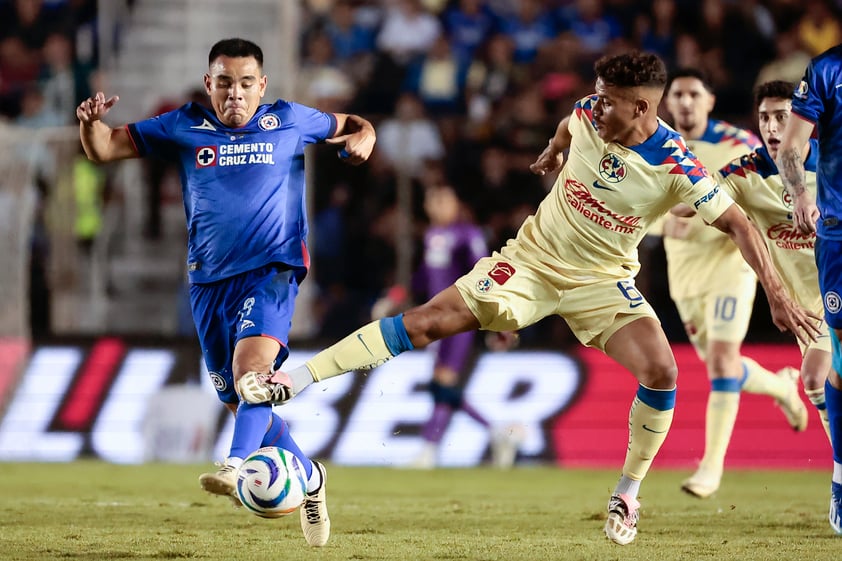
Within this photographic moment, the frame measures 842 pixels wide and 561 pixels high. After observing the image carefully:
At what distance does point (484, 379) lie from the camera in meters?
14.1

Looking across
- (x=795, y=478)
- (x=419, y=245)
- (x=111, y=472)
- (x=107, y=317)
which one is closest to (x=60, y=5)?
(x=107, y=317)

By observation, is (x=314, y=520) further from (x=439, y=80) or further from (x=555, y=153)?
(x=439, y=80)

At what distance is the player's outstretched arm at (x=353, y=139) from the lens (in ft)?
23.8

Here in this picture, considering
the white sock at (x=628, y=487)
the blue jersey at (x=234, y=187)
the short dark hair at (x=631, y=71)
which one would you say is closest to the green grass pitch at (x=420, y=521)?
the white sock at (x=628, y=487)

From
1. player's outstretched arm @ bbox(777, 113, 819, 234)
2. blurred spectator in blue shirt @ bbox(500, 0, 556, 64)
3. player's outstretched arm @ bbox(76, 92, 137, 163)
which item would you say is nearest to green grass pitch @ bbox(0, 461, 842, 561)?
player's outstretched arm @ bbox(777, 113, 819, 234)

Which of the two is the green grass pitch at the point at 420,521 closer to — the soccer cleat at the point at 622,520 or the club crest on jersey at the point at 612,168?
the soccer cleat at the point at 622,520

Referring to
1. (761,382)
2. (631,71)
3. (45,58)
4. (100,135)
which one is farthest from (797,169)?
(45,58)

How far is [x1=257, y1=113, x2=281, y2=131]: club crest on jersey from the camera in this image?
23.5 feet

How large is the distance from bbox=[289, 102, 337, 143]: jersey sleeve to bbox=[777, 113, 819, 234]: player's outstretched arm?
2.53 metres

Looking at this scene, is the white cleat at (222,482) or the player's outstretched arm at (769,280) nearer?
the white cleat at (222,482)

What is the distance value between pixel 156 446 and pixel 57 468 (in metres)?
1.46

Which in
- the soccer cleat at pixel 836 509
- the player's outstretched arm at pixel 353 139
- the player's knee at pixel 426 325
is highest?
the player's outstretched arm at pixel 353 139

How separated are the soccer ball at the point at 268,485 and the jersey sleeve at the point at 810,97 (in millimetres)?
3154

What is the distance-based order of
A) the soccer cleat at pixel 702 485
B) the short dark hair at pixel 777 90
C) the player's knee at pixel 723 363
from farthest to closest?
the player's knee at pixel 723 363
the soccer cleat at pixel 702 485
the short dark hair at pixel 777 90
